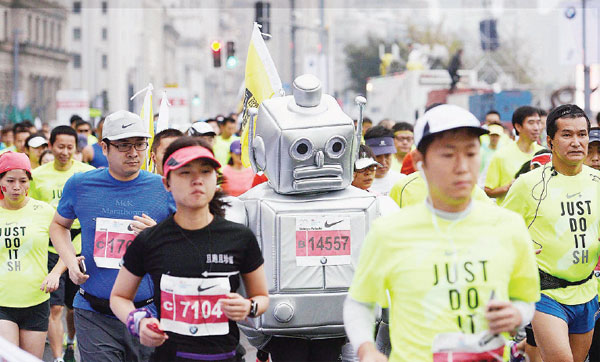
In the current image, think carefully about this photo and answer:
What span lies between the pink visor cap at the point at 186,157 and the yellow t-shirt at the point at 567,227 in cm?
270

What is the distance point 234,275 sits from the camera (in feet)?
15.3

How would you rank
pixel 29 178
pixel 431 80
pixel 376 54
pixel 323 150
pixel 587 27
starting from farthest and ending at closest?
pixel 376 54
pixel 431 80
pixel 587 27
pixel 29 178
pixel 323 150

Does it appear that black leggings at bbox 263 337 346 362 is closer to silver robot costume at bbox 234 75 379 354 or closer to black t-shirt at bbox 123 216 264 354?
silver robot costume at bbox 234 75 379 354

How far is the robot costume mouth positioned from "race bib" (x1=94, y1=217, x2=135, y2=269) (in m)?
1.04

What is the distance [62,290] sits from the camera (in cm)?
945

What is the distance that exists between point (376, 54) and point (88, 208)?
8174 centimetres

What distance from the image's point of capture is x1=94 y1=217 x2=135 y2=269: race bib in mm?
6109

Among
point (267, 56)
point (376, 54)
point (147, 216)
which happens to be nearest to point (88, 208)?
point (147, 216)

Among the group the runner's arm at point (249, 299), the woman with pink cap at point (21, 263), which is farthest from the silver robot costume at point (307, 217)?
the woman with pink cap at point (21, 263)

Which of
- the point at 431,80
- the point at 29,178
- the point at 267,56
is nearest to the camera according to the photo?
the point at 29,178

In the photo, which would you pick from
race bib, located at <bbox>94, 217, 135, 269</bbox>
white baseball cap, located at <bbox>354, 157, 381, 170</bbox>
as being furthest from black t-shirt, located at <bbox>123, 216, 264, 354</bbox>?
white baseball cap, located at <bbox>354, 157, 381, 170</bbox>

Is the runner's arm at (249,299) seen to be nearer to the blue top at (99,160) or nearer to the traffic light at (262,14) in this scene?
the blue top at (99,160)

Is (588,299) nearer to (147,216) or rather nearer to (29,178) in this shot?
(147,216)

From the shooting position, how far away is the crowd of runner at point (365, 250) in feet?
13.0
